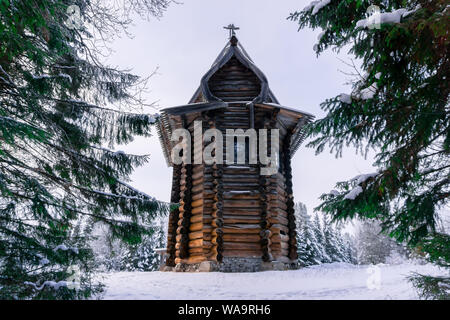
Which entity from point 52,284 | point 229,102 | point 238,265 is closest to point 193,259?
point 238,265

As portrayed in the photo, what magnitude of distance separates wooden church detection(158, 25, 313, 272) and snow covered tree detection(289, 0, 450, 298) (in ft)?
22.3

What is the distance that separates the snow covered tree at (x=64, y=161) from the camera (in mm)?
4418

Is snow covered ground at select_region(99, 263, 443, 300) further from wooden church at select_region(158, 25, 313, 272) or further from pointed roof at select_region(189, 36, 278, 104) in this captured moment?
pointed roof at select_region(189, 36, 278, 104)

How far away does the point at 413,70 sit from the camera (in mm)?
4172

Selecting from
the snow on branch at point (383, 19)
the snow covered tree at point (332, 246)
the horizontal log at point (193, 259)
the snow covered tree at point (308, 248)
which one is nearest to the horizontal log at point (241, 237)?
the horizontal log at point (193, 259)

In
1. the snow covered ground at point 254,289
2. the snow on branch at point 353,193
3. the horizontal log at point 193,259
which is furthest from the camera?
the horizontal log at point 193,259

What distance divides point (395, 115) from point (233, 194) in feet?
26.3

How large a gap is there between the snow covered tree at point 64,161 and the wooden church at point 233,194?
227 inches

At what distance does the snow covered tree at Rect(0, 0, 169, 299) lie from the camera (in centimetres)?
442

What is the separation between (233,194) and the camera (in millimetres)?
11641

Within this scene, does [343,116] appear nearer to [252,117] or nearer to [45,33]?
[45,33]

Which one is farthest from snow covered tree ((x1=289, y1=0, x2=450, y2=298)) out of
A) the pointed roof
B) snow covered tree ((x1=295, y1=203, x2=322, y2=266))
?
snow covered tree ((x1=295, y1=203, x2=322, y2=266))

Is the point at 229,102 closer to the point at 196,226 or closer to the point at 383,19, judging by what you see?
the point at 196,226

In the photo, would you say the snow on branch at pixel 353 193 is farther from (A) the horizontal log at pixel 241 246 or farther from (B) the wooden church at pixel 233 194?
(A) the horizontal log at pixel 241 246
